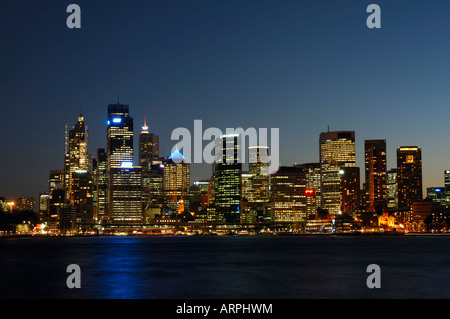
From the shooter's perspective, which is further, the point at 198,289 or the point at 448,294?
the point at 198,289

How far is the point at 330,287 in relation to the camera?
64.8 m

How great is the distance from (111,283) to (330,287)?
73.8 ft
